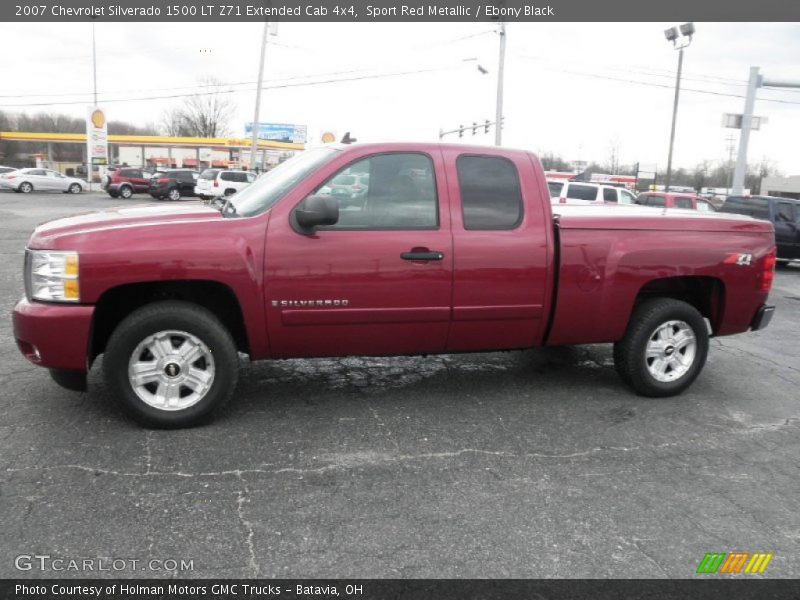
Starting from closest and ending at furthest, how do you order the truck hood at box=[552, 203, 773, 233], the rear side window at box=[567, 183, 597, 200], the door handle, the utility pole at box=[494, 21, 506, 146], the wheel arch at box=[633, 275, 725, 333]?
the door handle → the truck hood at box=[552, 203, 773, 233] → the wheel arch at box=[633, 275, 725, 333] → the rear side window at box=[567, 183, 597, 200] → the utility pole at box=[494, 21, 506, 146]

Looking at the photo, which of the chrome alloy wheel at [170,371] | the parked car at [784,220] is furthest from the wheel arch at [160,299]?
the parked car at [784,220]

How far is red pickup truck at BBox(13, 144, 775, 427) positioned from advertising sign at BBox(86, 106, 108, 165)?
46326 mm

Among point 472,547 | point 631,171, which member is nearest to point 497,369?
point 472,547

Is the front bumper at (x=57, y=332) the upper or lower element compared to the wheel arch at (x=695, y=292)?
lower

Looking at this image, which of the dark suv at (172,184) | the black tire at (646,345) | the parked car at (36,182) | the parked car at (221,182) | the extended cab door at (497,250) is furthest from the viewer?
the parked car at (36,182)

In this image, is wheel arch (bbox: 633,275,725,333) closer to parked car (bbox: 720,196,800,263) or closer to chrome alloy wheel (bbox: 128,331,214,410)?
chrome alloy wheel (bbox: 128,331,214,410)

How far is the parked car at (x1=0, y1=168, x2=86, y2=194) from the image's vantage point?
38.1 metres

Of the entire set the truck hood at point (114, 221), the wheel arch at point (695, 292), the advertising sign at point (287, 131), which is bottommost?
the wheel arch at point (695, 292)

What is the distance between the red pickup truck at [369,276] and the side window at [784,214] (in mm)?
12361

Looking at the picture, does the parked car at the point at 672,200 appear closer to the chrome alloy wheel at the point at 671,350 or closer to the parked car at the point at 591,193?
the parked car at the point at 591,193

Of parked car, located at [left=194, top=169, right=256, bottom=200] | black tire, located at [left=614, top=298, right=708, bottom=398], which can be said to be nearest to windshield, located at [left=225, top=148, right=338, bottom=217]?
black tire, located at [left=614, top=298, right=708, bottom=398]

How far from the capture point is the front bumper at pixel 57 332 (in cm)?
406

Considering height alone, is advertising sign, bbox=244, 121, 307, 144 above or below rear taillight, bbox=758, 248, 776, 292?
above

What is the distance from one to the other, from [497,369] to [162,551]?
3.62 meters
